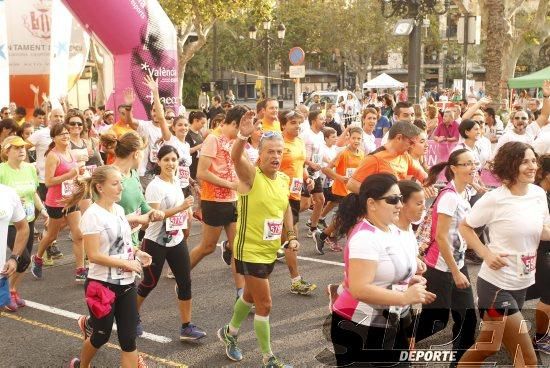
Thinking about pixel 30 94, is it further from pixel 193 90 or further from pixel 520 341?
pixel 193 90

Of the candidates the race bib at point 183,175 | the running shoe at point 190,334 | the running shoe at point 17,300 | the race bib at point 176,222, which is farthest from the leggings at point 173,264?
the race bib at point 183,175

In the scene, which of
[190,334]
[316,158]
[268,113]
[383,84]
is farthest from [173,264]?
[383,84]

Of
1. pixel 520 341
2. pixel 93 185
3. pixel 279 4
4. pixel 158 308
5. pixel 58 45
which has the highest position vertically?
pixel 279 4

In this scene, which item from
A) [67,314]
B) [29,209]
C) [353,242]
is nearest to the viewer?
[353,242]

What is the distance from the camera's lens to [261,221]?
475cm

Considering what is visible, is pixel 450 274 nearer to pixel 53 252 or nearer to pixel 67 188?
pixel 67 188

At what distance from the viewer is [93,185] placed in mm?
4387

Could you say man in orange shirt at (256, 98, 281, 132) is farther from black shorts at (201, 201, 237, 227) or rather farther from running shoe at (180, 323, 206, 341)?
running shoe at (180, 323, 206, 341)

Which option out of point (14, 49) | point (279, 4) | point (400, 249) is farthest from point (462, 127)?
point (279, 4)

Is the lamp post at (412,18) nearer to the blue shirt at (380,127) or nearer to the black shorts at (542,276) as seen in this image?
the blue shirt at (380,127)

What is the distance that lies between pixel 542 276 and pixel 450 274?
2.45 ft

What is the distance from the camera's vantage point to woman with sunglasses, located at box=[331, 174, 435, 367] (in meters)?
3.33

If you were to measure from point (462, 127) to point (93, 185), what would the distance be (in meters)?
5.34

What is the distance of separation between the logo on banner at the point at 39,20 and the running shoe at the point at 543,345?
692 inches
